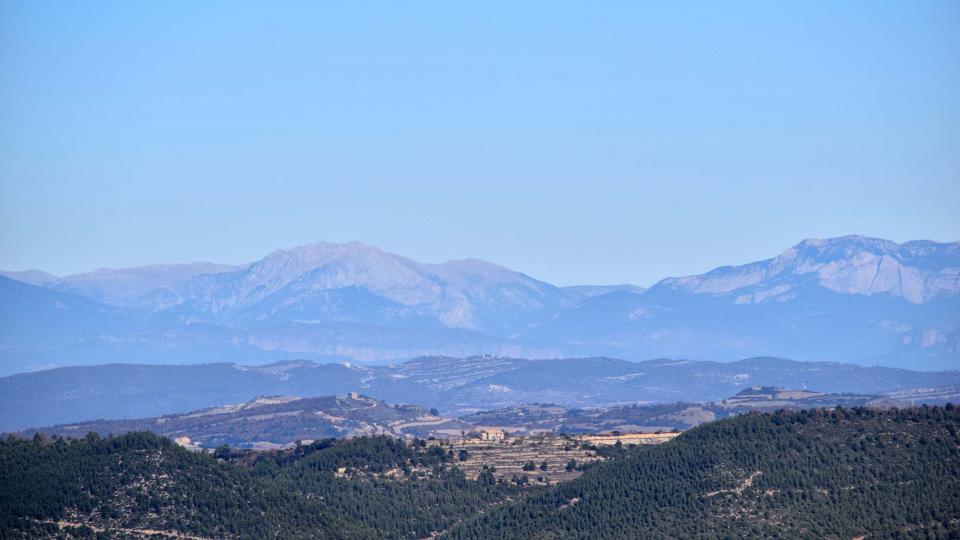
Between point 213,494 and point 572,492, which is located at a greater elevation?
point 213,494

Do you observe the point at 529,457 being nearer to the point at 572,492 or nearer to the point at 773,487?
the point at 572,492

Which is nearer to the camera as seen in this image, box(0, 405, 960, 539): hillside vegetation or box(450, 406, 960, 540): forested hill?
box(450, 406, 960, 540): forested hill

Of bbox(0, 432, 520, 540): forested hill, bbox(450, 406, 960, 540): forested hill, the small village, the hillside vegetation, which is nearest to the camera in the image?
bbox(450, 406, 960, 540): forested hill

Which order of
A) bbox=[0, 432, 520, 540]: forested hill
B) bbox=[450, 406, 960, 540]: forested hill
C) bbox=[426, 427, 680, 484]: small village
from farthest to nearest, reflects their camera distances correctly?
bbox=[426, 427, 680, 484]: small village
bbox=[0, 432, 520, 540]: forested hill
bbox=[450, 406, 960, 540]: forested hill

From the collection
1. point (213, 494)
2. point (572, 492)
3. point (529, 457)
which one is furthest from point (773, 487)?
point (213, 494)

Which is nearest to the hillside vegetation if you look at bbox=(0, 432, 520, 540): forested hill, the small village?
bbox=(0, 432, 520, 540): forested hill

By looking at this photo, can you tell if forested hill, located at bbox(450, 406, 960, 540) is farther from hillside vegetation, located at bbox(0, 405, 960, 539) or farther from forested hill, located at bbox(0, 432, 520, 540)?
forested hill, located at bbox(0, 432, 520, 540)

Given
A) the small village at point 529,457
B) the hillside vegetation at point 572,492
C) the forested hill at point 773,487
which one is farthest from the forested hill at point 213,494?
the forested hill at point 773,487

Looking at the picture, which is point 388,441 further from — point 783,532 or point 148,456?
Answer: point 783,532
